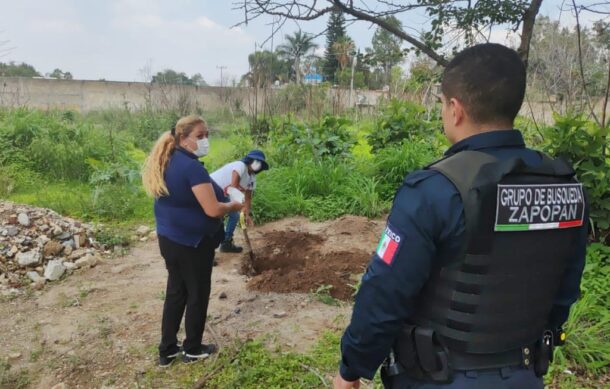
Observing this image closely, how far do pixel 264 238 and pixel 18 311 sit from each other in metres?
2.72

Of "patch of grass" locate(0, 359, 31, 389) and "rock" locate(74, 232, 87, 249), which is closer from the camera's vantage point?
"patch of grass" locate(0, 359, 31, 389)

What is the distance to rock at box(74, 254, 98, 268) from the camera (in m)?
5.37

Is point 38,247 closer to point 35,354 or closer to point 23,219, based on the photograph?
point 23,219

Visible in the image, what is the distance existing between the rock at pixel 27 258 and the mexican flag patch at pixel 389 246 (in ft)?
16.2

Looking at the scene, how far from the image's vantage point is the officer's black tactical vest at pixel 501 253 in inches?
51.4

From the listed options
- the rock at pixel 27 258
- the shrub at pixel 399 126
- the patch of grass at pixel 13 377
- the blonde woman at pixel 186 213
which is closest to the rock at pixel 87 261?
the rock at pixel 27 258

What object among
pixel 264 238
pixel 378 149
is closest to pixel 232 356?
pixel 264 238

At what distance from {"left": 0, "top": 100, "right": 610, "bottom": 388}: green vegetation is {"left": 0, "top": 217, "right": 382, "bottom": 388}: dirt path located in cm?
15

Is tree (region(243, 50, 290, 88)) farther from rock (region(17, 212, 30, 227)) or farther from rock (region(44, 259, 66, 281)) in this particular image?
rock (region(44, 259, 66, 281))

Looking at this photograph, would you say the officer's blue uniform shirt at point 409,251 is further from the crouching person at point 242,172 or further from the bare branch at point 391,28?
the crouching person at point 242,172

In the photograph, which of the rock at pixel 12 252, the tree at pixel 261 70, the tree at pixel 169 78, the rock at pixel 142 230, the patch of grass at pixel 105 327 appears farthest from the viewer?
the tree at pixel 169 78

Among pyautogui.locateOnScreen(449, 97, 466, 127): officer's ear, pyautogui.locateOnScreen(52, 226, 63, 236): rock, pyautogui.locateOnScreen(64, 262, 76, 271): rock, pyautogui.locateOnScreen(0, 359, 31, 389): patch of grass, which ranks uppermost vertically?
pyautogui.locateOnScreen(449, 97, 466, 127): officer's ear

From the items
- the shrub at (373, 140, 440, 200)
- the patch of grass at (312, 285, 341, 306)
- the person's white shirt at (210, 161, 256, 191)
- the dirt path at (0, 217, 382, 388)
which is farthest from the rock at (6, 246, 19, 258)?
the shrub at (373, 140, 440, 200)

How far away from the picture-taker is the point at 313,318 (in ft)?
12.8
